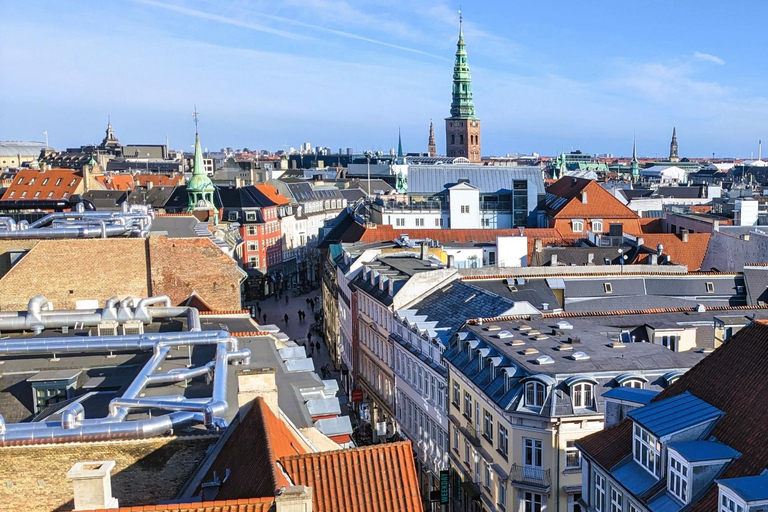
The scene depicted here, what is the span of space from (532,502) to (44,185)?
318ft

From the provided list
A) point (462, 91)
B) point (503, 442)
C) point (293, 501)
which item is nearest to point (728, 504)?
point (293, 501)

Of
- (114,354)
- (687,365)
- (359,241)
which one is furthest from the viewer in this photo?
(359,241)

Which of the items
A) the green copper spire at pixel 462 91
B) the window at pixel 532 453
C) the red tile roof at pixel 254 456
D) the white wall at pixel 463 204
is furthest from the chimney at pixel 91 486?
the green copper spire at pixel 462 91

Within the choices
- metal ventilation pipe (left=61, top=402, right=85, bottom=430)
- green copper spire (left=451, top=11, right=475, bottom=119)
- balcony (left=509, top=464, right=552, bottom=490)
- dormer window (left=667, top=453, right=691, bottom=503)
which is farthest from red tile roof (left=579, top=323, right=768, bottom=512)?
green copper spire (left=451, top=11, right=475, bottom=119)

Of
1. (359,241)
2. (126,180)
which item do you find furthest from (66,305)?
(126,180)

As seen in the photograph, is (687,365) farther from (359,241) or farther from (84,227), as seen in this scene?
(359,241)

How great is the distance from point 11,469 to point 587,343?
21.7 metres

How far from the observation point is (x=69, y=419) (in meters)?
18.3

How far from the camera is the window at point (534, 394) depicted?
1151 inches

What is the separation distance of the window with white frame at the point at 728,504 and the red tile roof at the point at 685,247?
48052 mm

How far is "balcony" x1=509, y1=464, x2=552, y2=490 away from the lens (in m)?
29.4

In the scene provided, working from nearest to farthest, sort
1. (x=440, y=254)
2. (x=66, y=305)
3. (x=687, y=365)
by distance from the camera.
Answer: (x=687, y=365), (x=66, y=305), (x=440, y=254)

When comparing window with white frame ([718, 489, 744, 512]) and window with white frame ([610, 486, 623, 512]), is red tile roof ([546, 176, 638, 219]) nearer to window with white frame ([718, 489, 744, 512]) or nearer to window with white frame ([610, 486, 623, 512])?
window with white frame ([610, 486, 623, 512])

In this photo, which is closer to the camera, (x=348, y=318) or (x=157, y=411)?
(x=157, y=411)
